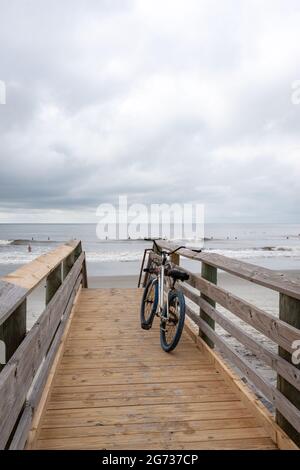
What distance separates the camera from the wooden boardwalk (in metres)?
2.27

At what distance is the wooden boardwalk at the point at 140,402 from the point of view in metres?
2.27

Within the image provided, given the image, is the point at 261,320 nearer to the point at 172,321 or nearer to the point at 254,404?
the point at 254,404

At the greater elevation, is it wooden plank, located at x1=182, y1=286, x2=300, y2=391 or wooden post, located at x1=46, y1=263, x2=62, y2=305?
wooden post, located at x1=46, y1=263, x2=62, y2=305

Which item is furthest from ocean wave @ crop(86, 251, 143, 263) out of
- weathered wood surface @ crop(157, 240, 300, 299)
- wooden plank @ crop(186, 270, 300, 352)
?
weathered wood surface @ crop(157, 240, 300, 299)

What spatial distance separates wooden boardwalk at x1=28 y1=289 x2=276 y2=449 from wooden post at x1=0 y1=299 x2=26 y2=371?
704mm

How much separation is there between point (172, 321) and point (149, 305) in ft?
3.81

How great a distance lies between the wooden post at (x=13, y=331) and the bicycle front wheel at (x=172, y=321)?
2115mm

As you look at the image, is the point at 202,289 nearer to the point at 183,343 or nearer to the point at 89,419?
the point at 183,343

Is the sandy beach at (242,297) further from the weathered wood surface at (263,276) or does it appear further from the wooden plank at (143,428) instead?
the weathered wood surface at (263,276)

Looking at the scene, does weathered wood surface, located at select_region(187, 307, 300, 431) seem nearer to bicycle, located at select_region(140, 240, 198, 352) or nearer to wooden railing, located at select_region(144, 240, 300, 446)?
wooden railing, located at select_region(144, 240, 300, 446)

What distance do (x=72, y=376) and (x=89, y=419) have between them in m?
0.87

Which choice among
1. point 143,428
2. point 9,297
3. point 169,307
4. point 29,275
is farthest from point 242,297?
point 9,297

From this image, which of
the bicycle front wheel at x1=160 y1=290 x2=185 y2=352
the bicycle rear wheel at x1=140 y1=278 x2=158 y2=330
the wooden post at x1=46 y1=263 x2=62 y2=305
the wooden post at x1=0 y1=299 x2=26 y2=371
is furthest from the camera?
the bicycle rear wheel at x1=140 y1=278 x2=158 y2=330

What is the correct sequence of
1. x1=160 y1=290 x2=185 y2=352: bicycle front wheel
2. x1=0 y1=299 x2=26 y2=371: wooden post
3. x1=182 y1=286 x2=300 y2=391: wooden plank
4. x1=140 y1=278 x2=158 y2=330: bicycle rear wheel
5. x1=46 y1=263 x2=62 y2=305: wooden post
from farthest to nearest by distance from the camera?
x1=140 y1=278 x2=158 y2=330: bicycle rear wheel < x1=160 y1=290 x2=185 y2=352: bicycle front wheel < x1=46 y1=263 x2=62 y2=305: wooden post < x1=182 y1=286 x2=300 y2=391: wooden plank < x1=0 y1=299 x2=26 y2=371: wooden post
